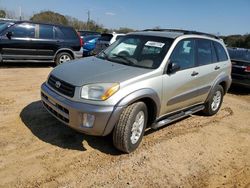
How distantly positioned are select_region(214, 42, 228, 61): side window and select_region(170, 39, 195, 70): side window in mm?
1191

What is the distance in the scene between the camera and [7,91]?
23.7 ft

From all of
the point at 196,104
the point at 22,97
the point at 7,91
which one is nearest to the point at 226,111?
the point at 196,104

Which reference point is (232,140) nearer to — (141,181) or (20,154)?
(141,181)

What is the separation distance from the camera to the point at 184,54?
17.6 ft

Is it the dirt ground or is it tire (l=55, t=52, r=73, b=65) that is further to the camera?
tire (l=55, t=52, r=73, b=65)

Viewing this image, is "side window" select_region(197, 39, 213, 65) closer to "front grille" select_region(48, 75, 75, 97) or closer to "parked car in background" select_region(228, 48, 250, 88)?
"front grille" select_region(48, 75, 75, 97)

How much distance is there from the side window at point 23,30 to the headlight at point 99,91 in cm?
721

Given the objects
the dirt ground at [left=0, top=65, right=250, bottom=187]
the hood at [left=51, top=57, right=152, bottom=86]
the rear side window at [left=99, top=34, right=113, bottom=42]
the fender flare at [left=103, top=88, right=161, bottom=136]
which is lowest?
the dirt ground at [left=0, top=65, right=250, bottom=187]

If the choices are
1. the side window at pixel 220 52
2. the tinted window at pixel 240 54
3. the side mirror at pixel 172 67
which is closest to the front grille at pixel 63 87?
the side mirror at pixel 172 67

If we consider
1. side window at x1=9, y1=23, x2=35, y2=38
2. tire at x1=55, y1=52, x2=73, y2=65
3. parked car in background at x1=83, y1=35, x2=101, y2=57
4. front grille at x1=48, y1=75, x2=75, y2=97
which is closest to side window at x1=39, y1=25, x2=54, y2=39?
side window at x1=9, y1=23, x2=35, y2=38

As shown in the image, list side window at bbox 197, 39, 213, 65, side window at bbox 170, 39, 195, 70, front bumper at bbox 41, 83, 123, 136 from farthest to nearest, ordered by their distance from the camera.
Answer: side window at bbox 197, 39, 213, 65 < side window at bbox 170, 39, 195, 70 < front bumper at bbox 41, 83, 123, 136

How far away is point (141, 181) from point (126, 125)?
2.63 feet

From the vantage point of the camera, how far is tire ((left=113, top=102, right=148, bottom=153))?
4195mm

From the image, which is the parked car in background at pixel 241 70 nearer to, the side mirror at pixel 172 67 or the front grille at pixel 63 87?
the side mirror at pixel 172 67
